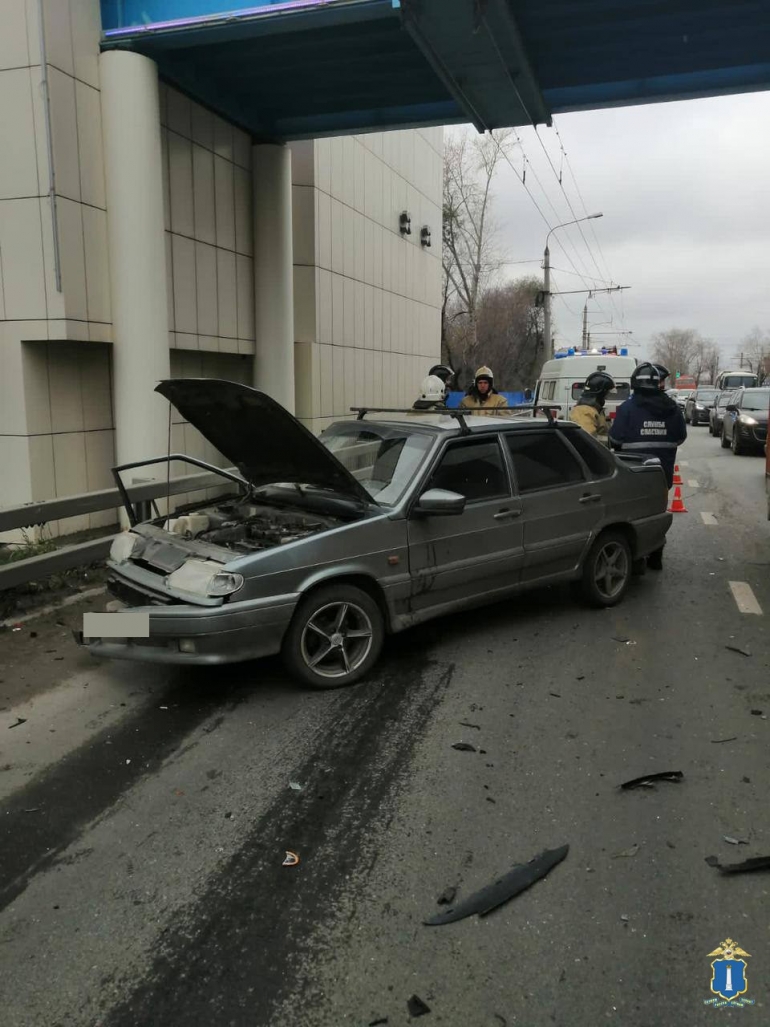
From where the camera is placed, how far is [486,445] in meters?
5.79

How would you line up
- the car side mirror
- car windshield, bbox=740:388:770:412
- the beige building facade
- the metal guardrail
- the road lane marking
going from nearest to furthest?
the car side mirror → the metal guardrail → the road lane marking → the beige building facade → car windshield, bbox=740:388:770:412

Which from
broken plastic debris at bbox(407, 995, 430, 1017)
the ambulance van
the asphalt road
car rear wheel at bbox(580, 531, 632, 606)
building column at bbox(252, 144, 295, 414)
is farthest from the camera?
the ambulance van

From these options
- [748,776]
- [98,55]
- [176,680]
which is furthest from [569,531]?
[98,55]

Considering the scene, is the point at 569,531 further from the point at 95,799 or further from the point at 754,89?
the point at 754,89

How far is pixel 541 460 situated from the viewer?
616cm

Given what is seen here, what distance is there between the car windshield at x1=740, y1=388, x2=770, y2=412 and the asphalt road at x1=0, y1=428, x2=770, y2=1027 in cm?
1683

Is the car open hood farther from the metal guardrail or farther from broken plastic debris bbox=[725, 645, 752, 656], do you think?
broken plastic debris bbox=[725, 645, 752, 656]

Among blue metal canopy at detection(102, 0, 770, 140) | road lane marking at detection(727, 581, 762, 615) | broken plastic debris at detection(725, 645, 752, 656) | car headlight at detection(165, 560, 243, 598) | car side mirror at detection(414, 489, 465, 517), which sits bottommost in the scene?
broken plastic debris at detection(725, 645, 752, 656)

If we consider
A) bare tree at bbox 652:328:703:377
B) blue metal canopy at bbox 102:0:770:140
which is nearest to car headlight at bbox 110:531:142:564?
blue metal canopy at bbox 102:0:770:140

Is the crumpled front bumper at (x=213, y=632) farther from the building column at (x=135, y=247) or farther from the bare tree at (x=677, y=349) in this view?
the bare tree at (x=677, y=349)

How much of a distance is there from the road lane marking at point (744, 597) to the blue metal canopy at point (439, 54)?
5.84 metres

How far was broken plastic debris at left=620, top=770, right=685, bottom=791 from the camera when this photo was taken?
12.1ft

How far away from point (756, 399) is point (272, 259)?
1450 centimetres

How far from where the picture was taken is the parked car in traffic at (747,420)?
19344 mm
